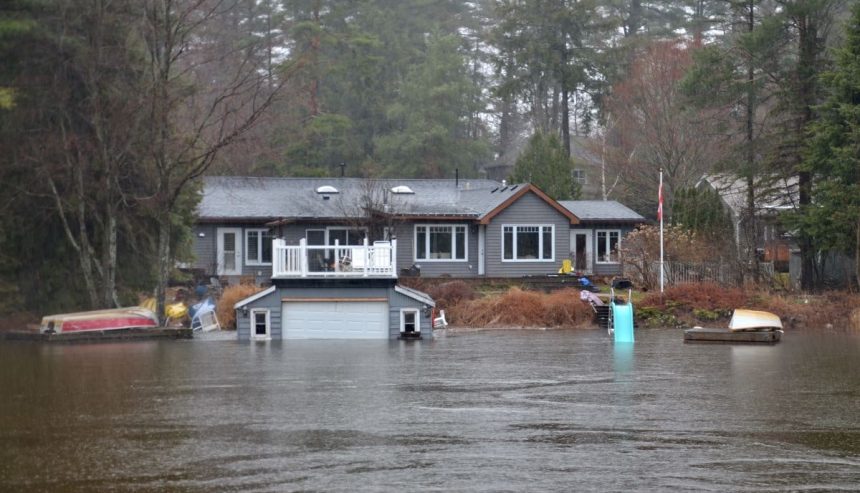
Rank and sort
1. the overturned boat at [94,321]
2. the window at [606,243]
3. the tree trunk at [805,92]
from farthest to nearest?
the window at [606,243] → the tree trunk at [805,92] → the overturned boat at [94,321]

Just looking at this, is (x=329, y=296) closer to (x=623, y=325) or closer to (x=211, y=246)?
(x=623, y=325)

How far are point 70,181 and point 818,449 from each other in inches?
1134

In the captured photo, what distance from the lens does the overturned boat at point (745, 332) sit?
35.9 m

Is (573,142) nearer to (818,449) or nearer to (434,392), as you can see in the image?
(434,392)

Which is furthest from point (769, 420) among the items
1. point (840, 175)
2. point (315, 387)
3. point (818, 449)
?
point (840, 175)

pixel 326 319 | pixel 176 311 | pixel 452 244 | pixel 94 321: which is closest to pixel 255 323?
pixel 326 319

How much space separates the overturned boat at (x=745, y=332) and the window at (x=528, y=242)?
14394 mm

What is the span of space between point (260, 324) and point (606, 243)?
2059 cm

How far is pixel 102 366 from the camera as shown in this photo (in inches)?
1144

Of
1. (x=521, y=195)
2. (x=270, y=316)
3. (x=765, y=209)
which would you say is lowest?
(x=270, y=316)

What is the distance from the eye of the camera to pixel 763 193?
48219 mm

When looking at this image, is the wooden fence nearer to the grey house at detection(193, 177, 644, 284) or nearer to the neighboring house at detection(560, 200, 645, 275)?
the grey house at detection(193, 177, 644, 284)

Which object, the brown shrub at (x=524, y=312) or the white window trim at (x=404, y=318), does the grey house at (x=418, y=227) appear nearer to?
the brown shrub at (x=524, y=312)

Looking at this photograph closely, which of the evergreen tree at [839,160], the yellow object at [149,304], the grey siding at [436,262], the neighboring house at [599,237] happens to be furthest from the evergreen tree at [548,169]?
the yellow object at [149,304]
